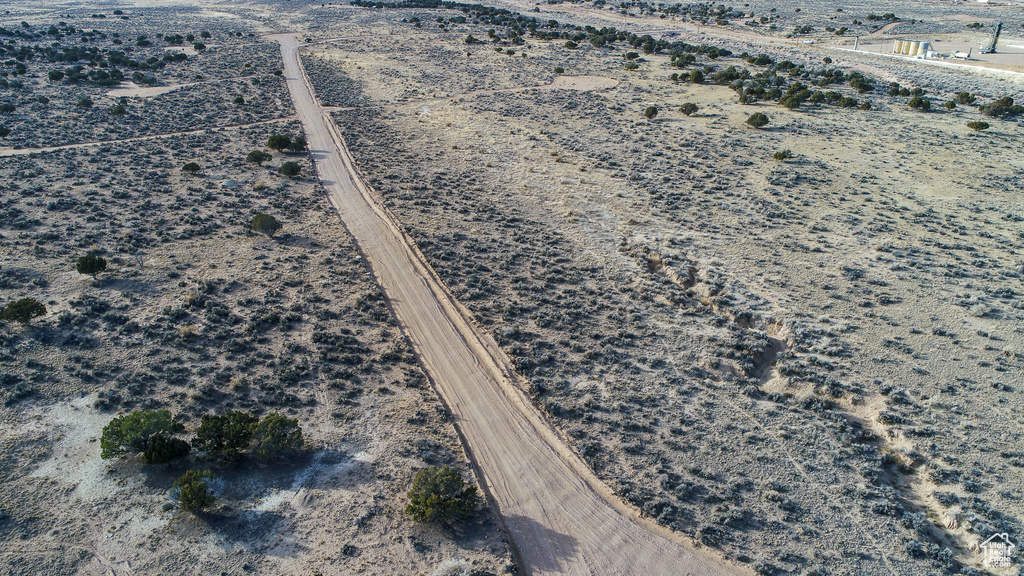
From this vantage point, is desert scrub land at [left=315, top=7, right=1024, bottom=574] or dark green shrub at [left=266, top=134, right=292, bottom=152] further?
dark green shrub at [left=266, top=134, right=292, bottom=152]

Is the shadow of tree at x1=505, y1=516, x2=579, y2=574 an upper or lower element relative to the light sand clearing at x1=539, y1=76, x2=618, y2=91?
lower

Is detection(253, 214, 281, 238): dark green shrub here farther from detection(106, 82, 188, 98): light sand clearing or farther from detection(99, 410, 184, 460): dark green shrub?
detection(106, 82, 188, 98): light sand clearing

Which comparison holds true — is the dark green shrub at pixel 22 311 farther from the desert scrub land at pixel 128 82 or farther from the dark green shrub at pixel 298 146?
the desert scrub land at pixel 128 82

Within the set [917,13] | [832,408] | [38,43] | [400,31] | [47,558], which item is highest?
[917,13]

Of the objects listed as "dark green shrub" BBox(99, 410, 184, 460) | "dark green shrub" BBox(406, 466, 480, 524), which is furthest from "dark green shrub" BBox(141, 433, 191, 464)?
"dark green shrub" BBox(406, 466, 480, 524)

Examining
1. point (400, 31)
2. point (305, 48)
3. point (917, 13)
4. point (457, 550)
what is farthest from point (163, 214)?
point (917, 13)

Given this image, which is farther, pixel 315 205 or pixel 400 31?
pixel 400 31

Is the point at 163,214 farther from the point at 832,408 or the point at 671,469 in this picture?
the point at 832,408
